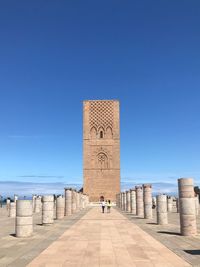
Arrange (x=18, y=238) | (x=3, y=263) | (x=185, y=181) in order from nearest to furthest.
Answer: (x=3, y=263)
(x=18, y=238)
(x=185, y=181)

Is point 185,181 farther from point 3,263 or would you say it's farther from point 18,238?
point 3,263

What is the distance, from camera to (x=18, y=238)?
10406mm

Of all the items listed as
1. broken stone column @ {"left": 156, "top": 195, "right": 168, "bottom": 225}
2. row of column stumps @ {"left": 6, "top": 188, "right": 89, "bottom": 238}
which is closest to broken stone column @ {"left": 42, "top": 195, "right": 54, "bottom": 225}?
row of column stumps @ {"left": 6, "top": 188, "right": 89, "bottom": 238}

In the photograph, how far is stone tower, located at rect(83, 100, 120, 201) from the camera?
5466cm

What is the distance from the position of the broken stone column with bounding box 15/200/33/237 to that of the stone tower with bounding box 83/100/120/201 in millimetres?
43079

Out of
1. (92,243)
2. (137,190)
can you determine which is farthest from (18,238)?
(137,190)

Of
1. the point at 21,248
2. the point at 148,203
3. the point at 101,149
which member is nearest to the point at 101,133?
the point at 101,149

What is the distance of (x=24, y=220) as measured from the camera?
10914 mm

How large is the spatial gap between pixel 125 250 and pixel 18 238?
367 centimetres

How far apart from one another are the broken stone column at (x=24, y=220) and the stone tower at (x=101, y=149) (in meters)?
43.1

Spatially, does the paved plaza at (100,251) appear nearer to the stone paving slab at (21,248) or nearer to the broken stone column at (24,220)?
the stone paving slab at (21,248)

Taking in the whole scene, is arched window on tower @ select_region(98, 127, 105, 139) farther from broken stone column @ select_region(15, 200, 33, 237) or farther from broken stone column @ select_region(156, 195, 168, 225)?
broken stone column @ select_region(15, 200, 33, 237)

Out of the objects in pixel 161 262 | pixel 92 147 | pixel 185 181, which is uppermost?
pixel 92 147

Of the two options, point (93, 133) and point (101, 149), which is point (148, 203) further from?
point (93, 133)
